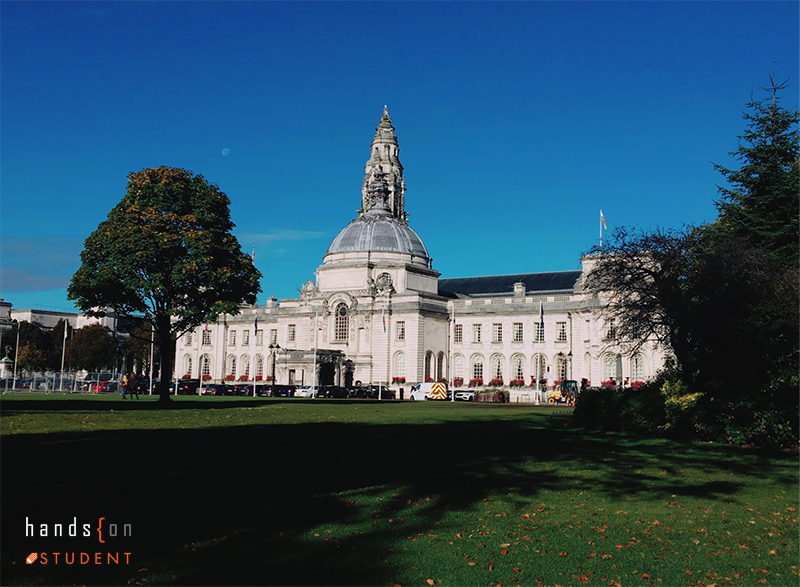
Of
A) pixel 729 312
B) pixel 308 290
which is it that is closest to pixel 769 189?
pixel 729 312

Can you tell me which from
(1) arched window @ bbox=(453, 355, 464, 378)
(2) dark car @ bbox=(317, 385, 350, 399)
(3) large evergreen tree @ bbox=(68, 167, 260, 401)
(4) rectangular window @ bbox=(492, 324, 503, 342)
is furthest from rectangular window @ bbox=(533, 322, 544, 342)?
(3) large evergreen tree @ bbox=(68, 167, 260, 401)

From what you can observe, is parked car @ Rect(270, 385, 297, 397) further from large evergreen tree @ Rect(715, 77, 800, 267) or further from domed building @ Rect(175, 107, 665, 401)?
large evergreen tree @ Rect(715, 77, 800, 267)

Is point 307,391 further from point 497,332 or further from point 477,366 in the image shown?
point 497,332

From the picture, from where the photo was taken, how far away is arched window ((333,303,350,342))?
290 feet

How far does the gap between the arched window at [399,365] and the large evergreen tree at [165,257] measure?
141ft

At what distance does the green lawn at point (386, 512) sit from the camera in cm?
949

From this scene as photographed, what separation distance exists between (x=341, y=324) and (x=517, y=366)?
21005 millimetres

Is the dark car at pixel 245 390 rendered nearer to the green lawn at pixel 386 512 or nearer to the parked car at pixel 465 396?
the parked car at pixel 465 396

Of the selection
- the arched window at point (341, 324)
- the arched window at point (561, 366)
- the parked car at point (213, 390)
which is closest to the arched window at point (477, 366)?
the arched window at point (561, 366)

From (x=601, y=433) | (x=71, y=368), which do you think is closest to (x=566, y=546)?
(x=601, y=433)

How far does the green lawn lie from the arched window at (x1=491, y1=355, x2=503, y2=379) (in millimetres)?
65633

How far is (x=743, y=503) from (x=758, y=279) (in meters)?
13.4

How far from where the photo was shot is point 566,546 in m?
10.7

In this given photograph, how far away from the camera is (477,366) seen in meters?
87.5
